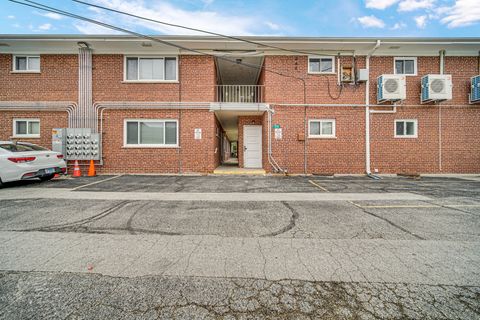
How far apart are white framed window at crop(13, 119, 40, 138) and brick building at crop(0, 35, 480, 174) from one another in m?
0.05

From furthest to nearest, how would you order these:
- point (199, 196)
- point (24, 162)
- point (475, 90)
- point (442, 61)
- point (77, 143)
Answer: point (442, 61), point (475, 90), point (77, 143), point (24, 162), point (199, 196)

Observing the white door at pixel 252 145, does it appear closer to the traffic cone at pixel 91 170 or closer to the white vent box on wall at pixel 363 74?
the white vent box on wall at pixel 363 74

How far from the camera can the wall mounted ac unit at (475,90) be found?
979cm

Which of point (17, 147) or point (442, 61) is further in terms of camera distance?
point (442, 61)

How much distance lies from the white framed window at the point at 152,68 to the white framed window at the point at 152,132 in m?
2.30

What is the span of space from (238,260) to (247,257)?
139mm

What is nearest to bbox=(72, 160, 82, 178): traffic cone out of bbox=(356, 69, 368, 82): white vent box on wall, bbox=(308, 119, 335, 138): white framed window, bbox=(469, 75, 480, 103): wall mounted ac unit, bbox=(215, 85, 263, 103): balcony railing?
bbox=(215, 85, 263, 103): balcony railing

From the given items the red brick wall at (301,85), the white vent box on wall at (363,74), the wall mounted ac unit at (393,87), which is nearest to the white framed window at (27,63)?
the red brick wall at (301,85)

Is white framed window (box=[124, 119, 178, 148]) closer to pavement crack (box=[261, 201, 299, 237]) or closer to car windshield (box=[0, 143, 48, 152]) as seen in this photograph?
car windshield (box=[0, 143, 48, 152])

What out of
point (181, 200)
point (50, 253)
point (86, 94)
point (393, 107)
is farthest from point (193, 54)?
point (393, 107)

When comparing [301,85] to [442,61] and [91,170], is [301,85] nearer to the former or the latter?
[442,61]

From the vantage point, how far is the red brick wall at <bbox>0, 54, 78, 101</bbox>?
388 inches

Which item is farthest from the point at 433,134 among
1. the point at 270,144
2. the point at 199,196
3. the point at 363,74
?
the point at 199,196

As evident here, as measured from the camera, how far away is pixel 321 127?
1035 cm
